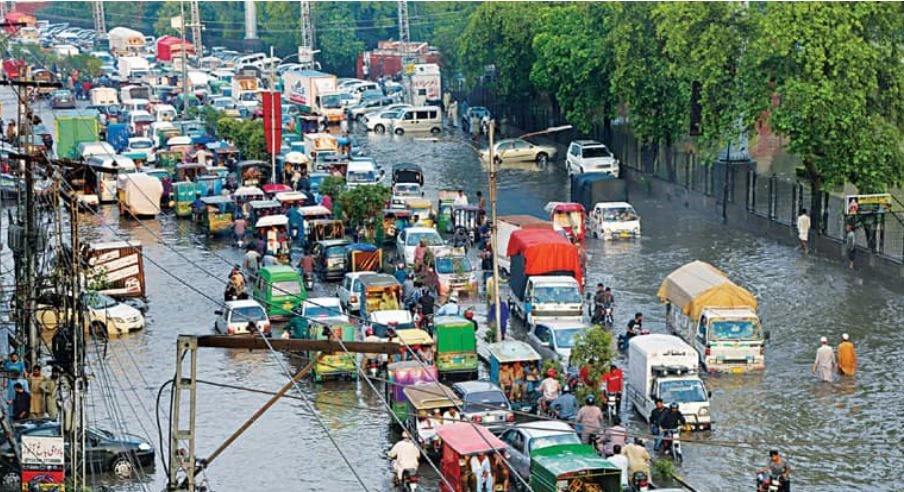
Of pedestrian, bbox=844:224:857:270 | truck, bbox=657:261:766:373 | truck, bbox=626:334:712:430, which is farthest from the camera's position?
pedestrian, bbox=844:224:857:270

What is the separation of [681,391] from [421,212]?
24.0 m

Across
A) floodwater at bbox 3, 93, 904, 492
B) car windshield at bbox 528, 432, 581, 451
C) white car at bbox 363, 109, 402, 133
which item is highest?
white car at bbox 363, 109, 402, 133

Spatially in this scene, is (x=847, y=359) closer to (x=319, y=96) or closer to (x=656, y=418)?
(x=656, y=418)

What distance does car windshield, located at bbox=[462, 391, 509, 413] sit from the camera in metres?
31.2

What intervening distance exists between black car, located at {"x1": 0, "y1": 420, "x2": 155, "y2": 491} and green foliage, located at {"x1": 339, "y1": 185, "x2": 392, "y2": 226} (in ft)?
72.9

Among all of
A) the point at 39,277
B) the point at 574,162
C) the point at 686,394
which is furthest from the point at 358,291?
the point at 574,162

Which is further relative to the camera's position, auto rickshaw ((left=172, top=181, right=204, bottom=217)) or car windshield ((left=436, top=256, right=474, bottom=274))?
auto rickshaw ((left=172, top=181, right=204, bottom=217))

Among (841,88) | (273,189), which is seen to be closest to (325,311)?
(841,88)

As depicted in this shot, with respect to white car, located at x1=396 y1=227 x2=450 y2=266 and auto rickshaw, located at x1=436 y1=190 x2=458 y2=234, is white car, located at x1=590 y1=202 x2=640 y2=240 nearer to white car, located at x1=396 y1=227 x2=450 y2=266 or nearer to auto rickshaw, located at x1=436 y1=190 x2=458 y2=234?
auto rickshaw, located at x1=436 y1=190 x2=458 y2=234

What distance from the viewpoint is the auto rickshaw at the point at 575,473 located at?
26.0 metres

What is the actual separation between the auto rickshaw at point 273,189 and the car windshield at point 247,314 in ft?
60.7

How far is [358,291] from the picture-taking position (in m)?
43.3

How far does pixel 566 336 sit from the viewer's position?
119 feet

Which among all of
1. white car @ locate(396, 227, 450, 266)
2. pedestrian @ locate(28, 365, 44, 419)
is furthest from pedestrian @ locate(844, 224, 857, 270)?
pedestrian @ locate(28, 365, 44, 419)
